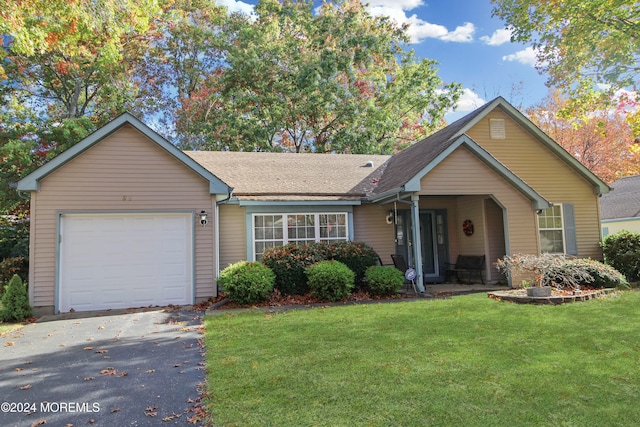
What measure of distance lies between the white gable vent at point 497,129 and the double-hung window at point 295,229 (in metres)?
5.50

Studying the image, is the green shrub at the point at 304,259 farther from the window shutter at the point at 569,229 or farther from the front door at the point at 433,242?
the window shutter at the point at 569,229

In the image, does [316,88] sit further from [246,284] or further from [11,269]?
[11,269]

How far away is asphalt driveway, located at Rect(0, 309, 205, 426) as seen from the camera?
362cm

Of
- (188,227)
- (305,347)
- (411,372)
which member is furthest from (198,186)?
(411,372)

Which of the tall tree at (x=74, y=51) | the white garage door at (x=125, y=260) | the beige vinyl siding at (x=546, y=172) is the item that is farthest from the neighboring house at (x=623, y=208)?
the tall tree at (x=74, y=51)

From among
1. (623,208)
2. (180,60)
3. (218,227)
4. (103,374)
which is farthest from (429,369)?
(180,60)

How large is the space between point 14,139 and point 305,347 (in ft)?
50.0

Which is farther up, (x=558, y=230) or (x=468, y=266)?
(x=558, y=230)

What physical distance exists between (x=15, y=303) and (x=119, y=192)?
3.07 m

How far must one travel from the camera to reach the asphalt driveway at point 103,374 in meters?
3.62

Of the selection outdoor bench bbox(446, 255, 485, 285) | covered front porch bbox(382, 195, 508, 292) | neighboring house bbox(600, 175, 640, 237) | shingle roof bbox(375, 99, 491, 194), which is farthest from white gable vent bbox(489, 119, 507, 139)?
neighboring house bbox(600, 175, 640, 237)

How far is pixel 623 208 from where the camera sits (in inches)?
808

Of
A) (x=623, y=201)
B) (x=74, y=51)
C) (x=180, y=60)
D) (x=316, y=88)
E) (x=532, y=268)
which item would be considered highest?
(x=180, y=60)

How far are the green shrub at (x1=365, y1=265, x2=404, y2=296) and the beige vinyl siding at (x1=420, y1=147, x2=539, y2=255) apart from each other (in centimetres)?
226
